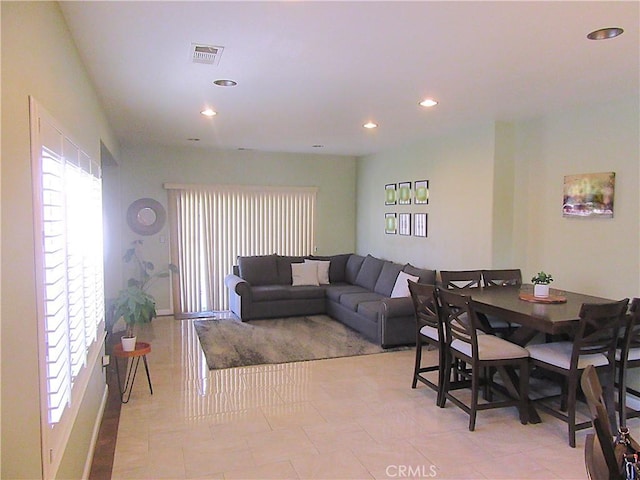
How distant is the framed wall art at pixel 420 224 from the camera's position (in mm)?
6094

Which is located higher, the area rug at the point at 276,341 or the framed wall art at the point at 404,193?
the framed wall art at the point at 404,193

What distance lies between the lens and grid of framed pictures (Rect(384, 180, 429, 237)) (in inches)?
241

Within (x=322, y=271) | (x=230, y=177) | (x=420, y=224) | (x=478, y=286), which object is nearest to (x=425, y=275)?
(x=420, y=224)

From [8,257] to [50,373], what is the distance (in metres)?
0.64

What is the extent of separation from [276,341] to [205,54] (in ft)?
11.7

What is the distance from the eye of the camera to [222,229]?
7.38 meters

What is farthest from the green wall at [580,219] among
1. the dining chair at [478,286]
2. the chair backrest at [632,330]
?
the dining chair at [478,286]

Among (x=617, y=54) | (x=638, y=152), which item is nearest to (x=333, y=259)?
(x=638, y=152)

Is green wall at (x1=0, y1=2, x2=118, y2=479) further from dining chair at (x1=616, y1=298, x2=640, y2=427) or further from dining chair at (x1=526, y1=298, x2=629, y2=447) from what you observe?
dining chair at (x1=616, y1=298, x2=640, y2=427)

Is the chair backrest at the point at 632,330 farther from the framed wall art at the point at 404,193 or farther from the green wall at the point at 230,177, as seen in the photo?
the green wall at the point at 230,177

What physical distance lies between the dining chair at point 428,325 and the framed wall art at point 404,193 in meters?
2.64

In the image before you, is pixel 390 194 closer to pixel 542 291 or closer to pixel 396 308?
pixel 396 308

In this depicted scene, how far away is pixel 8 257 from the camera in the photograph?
1.40 metres

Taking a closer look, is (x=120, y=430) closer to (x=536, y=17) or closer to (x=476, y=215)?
(x=536, y=17)
